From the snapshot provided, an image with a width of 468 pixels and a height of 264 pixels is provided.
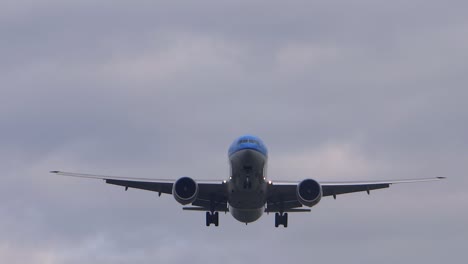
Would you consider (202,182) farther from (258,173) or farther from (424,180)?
(424,180)

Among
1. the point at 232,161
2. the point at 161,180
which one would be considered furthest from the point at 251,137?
the point at 161,180

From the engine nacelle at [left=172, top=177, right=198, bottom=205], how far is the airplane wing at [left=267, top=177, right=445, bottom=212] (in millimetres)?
4221

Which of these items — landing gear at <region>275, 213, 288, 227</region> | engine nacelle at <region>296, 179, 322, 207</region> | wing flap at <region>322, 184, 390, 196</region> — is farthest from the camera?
landing gear at <region>275, 213, 288, 227</region>

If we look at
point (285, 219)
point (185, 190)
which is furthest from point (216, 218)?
point (185, 190)

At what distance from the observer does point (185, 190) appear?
64062 millimetres

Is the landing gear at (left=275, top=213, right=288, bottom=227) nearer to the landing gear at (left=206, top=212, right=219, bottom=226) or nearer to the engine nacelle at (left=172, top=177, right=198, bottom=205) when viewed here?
the landing gear at (left=206, top=212, right=219, bottom=226)

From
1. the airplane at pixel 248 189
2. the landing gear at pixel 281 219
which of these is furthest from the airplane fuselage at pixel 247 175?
the landing gear at pixel 281 219

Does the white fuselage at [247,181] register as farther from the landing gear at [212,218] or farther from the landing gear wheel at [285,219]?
the landing gear wheel at [285,219]

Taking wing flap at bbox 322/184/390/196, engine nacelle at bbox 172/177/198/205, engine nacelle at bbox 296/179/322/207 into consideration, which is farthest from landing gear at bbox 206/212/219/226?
engine nacelle at bbox 296/179/322/207

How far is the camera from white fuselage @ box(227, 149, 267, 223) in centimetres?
6216

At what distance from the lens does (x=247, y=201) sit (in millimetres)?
63750

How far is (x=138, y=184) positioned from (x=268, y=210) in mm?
7350

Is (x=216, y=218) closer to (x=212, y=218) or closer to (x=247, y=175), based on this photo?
(x=212, y=218)

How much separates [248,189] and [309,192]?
3804 mm
